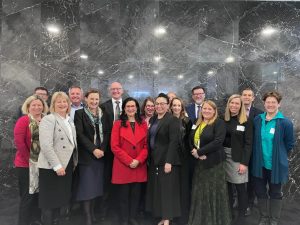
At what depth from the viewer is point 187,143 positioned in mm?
2906

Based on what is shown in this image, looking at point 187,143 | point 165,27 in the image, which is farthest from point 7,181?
point 165,27

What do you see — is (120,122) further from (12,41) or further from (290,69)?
(290,69)

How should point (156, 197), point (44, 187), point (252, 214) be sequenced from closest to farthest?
point (44, 187)
point (156, 197)
point (252, 214)

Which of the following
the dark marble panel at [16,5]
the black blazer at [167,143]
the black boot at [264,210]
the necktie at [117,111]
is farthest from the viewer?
the dark marble panel at [16,5]

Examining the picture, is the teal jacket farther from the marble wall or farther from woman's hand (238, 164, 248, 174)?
the marble wall

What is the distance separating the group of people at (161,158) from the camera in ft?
8.41

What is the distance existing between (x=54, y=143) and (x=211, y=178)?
1700mm

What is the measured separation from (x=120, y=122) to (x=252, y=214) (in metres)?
2.18

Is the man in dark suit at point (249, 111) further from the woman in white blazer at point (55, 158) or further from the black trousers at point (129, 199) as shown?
the woman in white blazer at point (55, 158)

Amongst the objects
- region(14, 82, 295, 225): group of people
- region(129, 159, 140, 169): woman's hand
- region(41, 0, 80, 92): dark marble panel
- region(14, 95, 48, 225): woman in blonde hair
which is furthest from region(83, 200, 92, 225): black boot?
region(41, 0, 80, 92): dark marble panel

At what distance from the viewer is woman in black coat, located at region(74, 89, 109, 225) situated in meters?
2.74

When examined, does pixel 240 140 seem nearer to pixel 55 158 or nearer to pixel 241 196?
pixel 241 196

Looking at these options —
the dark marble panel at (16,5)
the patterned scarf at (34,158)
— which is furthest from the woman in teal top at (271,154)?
the dark marble panel at (16,5)

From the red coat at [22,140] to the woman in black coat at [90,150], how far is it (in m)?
0.51
